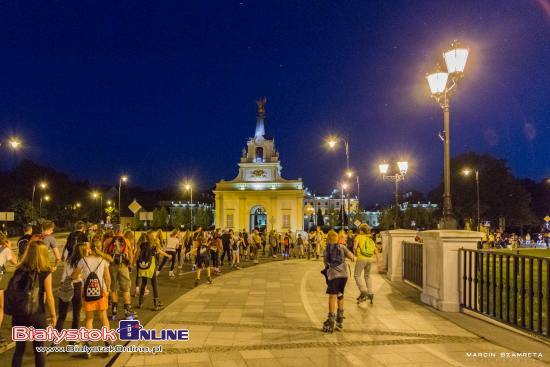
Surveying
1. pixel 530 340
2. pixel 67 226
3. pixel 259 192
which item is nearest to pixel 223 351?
pixel 530 340

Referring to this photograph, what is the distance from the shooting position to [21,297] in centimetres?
573

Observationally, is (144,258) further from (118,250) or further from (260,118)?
(260,118)

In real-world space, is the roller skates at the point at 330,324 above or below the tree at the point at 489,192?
below

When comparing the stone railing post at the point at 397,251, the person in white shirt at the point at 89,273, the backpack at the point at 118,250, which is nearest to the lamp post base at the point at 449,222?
the stone railing post at the point at 397,251

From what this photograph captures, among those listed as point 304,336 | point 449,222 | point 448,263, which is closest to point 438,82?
point 449,222

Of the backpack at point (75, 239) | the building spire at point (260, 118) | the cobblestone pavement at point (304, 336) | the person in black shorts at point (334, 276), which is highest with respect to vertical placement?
the building spire at point (260, 118)

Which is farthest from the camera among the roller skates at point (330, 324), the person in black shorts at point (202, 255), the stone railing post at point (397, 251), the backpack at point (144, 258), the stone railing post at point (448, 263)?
the stone railing post at point (397, 251)

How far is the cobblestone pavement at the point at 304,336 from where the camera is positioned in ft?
22.9

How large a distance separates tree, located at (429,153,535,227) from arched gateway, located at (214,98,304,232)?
2324 centimetres

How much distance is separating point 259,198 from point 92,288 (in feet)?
221

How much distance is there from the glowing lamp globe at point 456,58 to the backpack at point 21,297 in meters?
10.4

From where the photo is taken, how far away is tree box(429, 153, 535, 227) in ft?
226

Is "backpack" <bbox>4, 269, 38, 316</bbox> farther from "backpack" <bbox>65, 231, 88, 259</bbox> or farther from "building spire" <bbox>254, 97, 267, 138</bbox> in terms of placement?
"building spire" <bbox>254, 97, 267, 138</bbox>

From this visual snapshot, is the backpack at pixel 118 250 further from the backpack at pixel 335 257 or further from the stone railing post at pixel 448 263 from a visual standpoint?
the stone railing post at pixel 448 263
